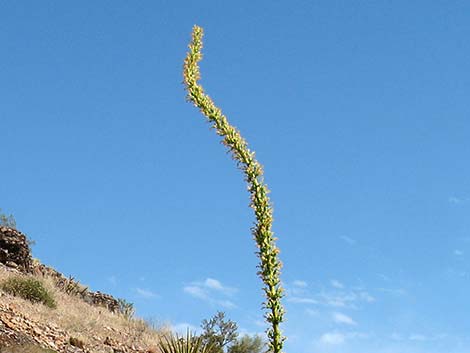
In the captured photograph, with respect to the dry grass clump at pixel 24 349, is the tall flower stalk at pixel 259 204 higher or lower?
lower

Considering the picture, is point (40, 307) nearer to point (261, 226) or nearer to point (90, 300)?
point (90, 300)

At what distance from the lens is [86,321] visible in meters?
22.0

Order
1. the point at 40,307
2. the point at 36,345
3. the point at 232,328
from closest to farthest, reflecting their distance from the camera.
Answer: the point at 36,345 < the point at 40,307 < the point at 232,328

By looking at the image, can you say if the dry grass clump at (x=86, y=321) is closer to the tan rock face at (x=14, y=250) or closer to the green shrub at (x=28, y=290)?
the green shrub at (x=28, y=290)

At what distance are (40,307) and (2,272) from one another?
11.4 feet

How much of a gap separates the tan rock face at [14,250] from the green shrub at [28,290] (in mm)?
3863

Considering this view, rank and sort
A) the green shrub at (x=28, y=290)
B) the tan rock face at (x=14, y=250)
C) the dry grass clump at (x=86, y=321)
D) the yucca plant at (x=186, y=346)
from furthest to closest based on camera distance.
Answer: the tan rock face at (x=14, y=250), the green shrub at (x=28, y=290), the dry grass clump at (x=86, y=321), the yucca plant at (x=186, y=346)

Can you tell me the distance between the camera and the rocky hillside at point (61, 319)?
699 inches

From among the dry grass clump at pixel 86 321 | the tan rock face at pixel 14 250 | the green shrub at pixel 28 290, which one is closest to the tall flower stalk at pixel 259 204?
the dry grass clump at pixel 86 321

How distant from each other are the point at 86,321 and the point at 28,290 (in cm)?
222

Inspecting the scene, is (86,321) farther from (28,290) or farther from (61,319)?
(28,290)

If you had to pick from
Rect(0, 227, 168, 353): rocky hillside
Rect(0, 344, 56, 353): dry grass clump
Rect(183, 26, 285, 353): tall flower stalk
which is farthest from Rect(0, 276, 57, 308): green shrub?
Rect(183, 26, 285, 353): tall flower stalk

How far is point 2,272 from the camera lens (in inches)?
972

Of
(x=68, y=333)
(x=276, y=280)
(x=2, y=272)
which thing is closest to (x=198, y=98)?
(x=276, y=280)
